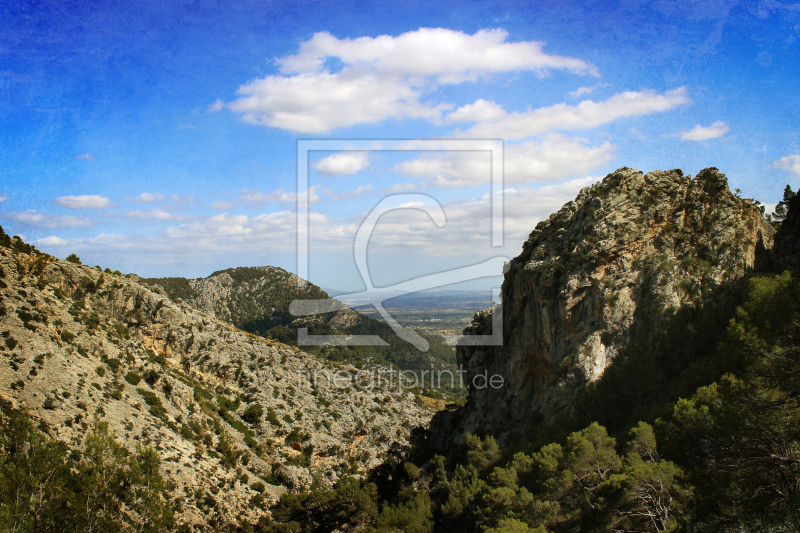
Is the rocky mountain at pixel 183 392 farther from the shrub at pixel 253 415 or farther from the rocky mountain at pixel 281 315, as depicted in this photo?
the rocky mountain at pixel 281 315

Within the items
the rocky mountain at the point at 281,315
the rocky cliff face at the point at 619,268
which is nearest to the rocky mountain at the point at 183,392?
the rocky cliff face at the point at 619,268

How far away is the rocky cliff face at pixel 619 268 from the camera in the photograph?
32.8m

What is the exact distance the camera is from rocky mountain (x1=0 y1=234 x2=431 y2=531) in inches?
1139

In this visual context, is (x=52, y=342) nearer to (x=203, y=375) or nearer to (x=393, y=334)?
(x=203, y=375)

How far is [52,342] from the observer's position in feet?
99.8

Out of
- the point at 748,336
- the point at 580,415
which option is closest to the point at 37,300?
the point at 580,415

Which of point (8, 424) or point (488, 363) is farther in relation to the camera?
point (488, 363)

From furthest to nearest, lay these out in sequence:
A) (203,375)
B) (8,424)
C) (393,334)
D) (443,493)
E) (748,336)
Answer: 1. (393,334)
2. (203,375)
3. (443,493)
4. (8,424)
5. (748,336)

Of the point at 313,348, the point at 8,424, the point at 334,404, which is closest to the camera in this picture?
the point at 8,424

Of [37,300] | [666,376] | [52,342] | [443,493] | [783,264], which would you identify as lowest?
[443,493]

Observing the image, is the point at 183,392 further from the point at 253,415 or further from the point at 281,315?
the point at 281,315

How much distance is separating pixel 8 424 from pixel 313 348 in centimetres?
7077

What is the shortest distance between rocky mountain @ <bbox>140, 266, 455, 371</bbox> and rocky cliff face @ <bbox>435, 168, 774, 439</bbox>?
58.3m

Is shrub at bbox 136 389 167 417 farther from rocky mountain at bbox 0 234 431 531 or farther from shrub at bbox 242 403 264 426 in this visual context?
shrub at bbox 242 403 264 426
